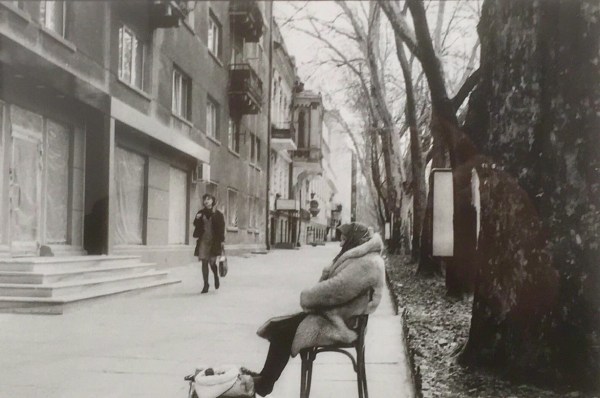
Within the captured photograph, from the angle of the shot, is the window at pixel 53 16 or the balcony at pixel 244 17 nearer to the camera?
the window at pixel 53 16

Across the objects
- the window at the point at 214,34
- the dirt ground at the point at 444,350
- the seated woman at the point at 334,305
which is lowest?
the dirt ground at the point at 444,350

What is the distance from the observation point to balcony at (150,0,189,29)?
634 inches

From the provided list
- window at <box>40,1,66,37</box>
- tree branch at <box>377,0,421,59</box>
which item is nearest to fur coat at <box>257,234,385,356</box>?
tree branch at <box>377,0,421,59</box>

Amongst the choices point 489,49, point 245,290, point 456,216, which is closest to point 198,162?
point 245,290

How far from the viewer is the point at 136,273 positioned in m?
12.6

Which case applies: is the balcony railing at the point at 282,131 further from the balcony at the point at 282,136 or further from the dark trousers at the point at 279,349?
the dark trousers at the point at 279,349

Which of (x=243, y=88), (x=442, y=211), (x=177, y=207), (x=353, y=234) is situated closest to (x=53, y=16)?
(x=177, y=207)

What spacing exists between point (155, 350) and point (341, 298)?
3.19 metres

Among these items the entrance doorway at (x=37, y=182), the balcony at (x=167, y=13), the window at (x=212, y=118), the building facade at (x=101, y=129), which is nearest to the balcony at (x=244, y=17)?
the building facade at (x=101, y=129)

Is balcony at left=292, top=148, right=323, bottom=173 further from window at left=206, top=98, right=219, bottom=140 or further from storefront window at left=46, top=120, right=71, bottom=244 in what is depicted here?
storefront window at left=46, top=120, right=71, bottom=244

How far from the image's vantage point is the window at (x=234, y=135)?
2497 cm

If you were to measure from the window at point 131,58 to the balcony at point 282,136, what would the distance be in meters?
18.8

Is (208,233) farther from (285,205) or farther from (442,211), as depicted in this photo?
(285,205)

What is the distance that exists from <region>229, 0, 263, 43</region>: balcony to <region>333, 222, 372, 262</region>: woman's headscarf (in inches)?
505
